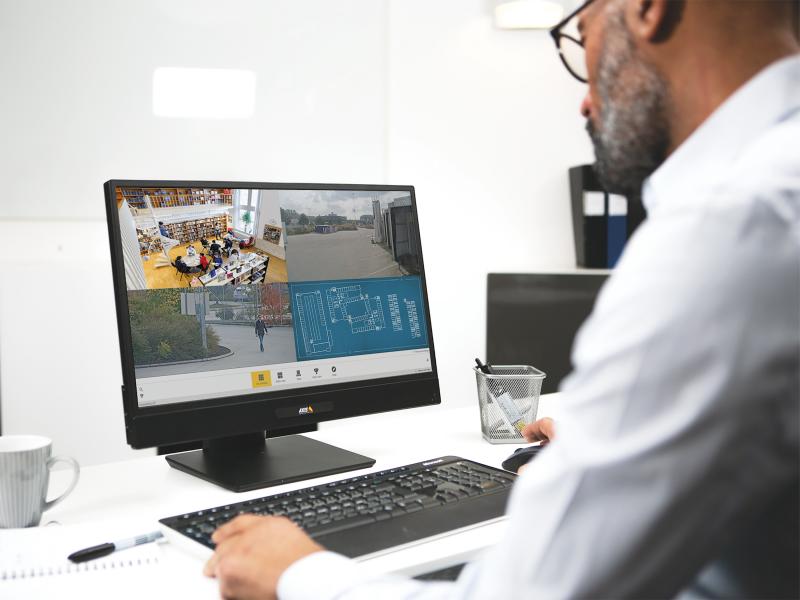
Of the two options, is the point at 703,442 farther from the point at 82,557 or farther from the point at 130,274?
the point at 130,274

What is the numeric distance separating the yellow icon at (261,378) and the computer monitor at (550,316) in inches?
76.4

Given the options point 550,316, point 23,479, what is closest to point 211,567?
point 23,479

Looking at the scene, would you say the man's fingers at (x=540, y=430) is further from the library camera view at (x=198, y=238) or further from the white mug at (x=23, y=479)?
the white mug at (x=23, y=479)

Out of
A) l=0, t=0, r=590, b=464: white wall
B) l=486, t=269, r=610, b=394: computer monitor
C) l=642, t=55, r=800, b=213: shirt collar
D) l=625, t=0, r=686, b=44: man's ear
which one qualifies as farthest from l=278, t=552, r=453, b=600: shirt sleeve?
l=486, t=269, r=610, b=394: computer monitor

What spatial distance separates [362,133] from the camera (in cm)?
310

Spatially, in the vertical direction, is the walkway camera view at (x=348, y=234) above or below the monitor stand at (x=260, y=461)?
above

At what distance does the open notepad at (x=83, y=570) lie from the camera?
0.85m

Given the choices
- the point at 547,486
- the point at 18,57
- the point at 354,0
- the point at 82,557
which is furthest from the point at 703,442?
the point at 354,0

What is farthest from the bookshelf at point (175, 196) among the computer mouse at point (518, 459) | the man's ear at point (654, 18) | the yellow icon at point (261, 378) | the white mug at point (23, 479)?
the man's ear at point (654, 18)

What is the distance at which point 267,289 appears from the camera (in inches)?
51.2

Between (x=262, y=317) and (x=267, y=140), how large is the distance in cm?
178

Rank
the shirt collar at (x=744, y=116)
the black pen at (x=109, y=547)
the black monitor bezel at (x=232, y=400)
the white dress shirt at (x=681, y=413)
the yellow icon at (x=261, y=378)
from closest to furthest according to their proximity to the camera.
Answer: the white dress shirt at (x=681, y=413) < the shirt collar at (x=744, y=116) < the black pen at (x=109, y=547) < the black monitor bezel at (x=232, y=400) < the yellow icon at (x=261, y=378)

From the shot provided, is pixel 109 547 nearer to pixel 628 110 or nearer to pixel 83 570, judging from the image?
pixel 83 570

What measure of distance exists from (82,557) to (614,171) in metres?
0.72
